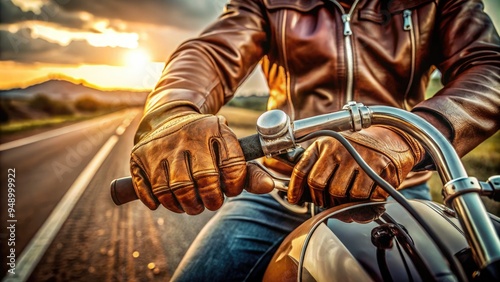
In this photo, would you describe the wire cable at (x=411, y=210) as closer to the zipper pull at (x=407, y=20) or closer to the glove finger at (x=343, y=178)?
the glove finger at (x=343, y=178)

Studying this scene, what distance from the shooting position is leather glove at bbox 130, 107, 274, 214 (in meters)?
0.95

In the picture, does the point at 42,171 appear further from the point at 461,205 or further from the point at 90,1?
the point at 461,205

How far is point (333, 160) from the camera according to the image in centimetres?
91

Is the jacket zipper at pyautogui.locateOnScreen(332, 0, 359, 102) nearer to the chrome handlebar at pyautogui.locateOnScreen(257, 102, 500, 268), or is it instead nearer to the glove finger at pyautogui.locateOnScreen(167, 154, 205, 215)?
the chrome handlebar at pyautogui.locateOnScreen(257, 102, 500, 268)

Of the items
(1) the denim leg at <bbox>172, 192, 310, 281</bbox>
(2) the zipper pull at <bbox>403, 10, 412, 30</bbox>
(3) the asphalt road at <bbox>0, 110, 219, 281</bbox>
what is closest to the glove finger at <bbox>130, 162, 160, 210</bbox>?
(1) the denim leg at <bbox>172, 192, 310, 281</bbox>

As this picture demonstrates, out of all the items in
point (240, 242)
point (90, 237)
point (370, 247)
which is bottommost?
point (90, 237)

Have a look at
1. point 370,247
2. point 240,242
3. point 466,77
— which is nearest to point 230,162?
point 370,247

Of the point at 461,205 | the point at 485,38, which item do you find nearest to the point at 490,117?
the point at 485,38

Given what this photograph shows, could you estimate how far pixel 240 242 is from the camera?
1.48 metres

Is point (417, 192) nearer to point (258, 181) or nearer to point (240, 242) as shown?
point (240, 242)

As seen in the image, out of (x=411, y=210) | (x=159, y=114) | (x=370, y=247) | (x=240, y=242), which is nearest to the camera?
(x=411, y=210)

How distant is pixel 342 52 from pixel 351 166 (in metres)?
0.94

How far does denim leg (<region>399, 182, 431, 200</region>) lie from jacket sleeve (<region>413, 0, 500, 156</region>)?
49 cm

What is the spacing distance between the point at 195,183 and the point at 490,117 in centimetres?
118
